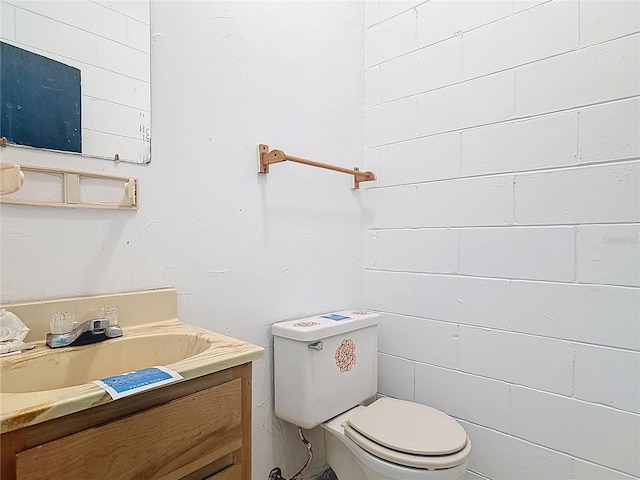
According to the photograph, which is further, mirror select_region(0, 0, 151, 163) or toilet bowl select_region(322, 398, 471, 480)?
toilet bowl select_region(322, 398, 471, 480)

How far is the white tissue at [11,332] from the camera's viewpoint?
0.80 meters

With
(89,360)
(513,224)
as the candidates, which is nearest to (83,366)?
(89,360)

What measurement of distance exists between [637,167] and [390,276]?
3.12ft

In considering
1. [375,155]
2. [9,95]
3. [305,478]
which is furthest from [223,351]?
[375,155]

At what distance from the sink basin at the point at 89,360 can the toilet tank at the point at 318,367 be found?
1.50 ft

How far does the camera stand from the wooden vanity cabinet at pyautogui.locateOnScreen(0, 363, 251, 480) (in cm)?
57

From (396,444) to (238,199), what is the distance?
928 mm

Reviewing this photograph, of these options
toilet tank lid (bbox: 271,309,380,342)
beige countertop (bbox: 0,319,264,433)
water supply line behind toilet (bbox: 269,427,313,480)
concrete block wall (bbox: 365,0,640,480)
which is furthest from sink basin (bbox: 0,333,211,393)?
concrete block wall (bbox: 365,0,640,480)

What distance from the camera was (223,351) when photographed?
2.74 feet

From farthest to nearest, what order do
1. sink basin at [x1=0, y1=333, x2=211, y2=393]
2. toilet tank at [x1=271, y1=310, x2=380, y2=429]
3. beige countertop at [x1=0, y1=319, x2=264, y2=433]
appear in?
toilet tank at [x1=271, y1=310, x2=380, y2=429] < sink basin at [x1=0, y1=333, x2=211, y2=393] < beige countertop at [x1=0, y1=319, x2=264, y2=433]

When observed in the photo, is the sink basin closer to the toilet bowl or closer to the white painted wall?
the white painted wall

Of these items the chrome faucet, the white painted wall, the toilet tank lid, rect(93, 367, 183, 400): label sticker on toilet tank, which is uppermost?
the white painted wall

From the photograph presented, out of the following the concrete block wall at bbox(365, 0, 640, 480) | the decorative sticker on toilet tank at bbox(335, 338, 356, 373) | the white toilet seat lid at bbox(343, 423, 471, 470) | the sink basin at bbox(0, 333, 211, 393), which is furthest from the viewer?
the decorative sticker on toilet tank at bbox(335, 338, 356, 373)

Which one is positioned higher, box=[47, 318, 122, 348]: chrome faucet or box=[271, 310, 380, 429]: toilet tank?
box=[47, 318, 122, 348]: chrome faucet
